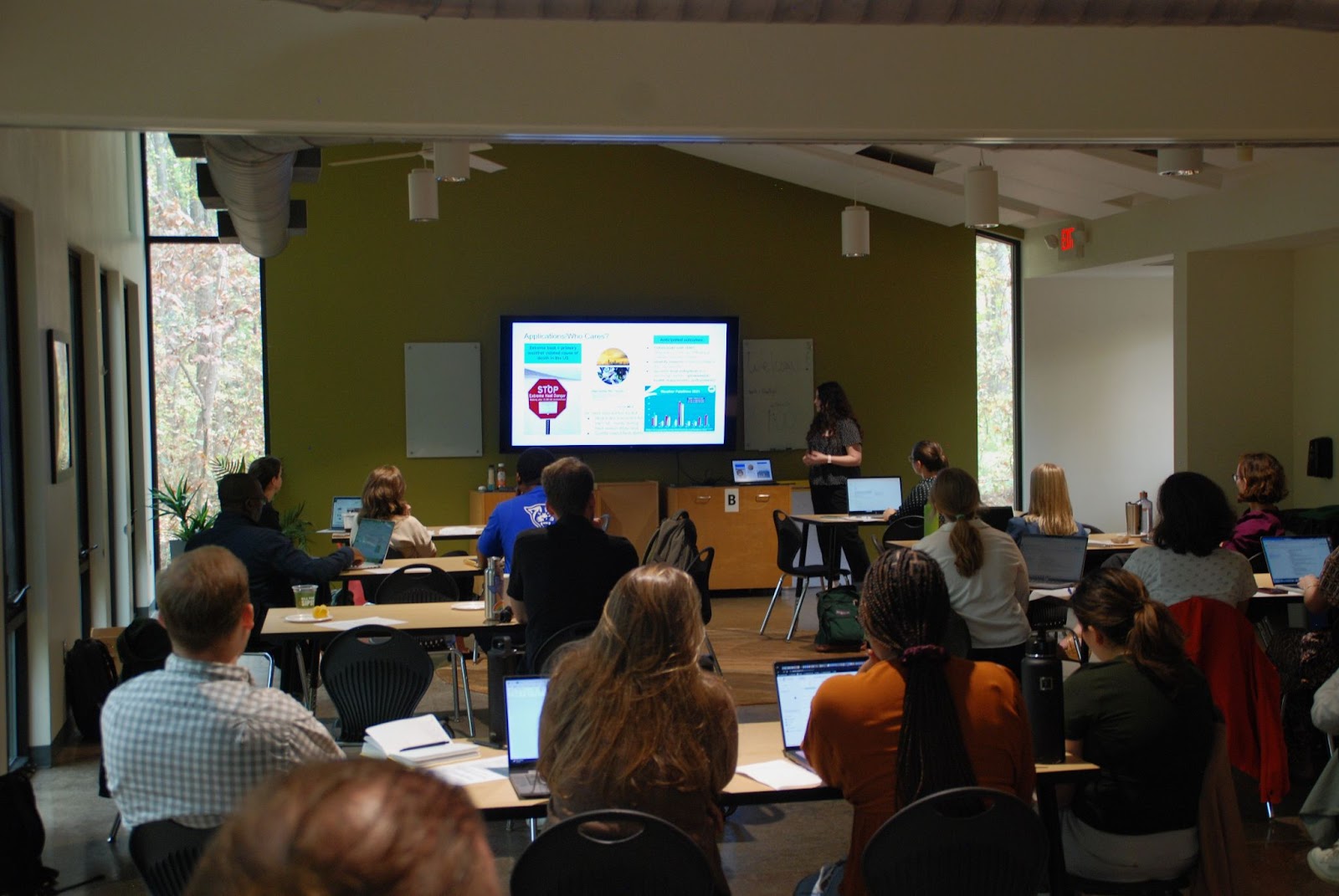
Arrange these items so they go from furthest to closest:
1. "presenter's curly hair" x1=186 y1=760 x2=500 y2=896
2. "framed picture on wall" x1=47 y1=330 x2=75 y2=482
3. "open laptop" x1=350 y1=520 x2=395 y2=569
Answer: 1. "open laptop" x1=350 y1=520 x2=395 y2=569
2. "framed picture on wall" x1=47 y1=330 x2=75 y2=482
3. "presenter's curly hair" x1=186 y1=760 x2=500 y2=896

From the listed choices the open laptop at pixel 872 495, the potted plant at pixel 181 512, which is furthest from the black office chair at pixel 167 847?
the open laptop at pixel 872 495

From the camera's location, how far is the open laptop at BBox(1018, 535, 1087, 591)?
6086mm

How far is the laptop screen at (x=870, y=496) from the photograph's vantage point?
9086mm

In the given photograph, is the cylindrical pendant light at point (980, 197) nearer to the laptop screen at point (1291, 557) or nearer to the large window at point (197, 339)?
the laptop screen at point (1291, 557)

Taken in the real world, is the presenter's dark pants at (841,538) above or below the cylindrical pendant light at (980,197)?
below

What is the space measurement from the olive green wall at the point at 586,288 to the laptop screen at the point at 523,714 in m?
7.09

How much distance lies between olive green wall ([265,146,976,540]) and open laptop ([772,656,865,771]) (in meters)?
7.00

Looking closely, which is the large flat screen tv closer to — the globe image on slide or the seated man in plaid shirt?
the globe image on slide

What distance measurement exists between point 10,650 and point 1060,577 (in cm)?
481

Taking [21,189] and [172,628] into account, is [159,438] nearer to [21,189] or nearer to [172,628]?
[21,189]

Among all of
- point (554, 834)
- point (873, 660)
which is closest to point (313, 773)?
point (554, 834)

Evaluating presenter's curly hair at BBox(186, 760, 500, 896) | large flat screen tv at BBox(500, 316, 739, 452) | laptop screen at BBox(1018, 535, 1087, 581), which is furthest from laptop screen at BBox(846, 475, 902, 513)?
presenter's curly hair at BBox(186, 760, 500, 896)

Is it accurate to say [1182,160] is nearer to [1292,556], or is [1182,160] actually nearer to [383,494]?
[1292,556]

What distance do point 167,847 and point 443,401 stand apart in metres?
7.81
